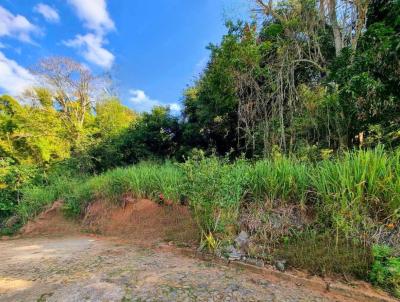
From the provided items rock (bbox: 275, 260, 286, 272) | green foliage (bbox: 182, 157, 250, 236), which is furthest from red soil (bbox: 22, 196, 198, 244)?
rock (bbox: 275, 260, 286, 272)

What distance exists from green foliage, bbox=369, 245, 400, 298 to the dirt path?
527 millimetres

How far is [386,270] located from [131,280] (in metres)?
2.68

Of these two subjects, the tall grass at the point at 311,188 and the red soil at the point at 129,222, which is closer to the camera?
the tall grass at the point at 311,188

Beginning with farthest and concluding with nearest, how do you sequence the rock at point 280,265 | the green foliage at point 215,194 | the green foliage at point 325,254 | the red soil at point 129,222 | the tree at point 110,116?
1. the tree at point 110,116
2. the red soil at point 129,222
3. the green foliage at point 215,194
4. the rock at point 280,265
5. the green foliage at point 325,254

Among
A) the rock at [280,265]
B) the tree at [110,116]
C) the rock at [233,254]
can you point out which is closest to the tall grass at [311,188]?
the rock at [233,254]

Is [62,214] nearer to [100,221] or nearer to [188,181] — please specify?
[100,221]

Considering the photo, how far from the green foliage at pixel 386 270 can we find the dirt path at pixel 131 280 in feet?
1.73

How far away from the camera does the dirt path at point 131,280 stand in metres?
2.79

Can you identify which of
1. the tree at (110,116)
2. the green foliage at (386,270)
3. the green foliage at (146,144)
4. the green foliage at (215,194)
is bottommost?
the green foliage at (386,270)

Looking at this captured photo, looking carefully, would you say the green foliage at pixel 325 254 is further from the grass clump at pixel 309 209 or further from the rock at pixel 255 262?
the rock at pixel 255 262

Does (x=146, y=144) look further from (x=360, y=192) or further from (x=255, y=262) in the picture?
(x=360, y=192)

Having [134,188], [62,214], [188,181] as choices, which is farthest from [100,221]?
[188,181]

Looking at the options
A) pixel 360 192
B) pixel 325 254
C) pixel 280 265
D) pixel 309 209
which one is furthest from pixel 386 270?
pixel 309 209

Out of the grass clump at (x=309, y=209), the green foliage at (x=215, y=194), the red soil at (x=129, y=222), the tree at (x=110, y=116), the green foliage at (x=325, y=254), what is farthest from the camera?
the tree at (x=110, y=116)
